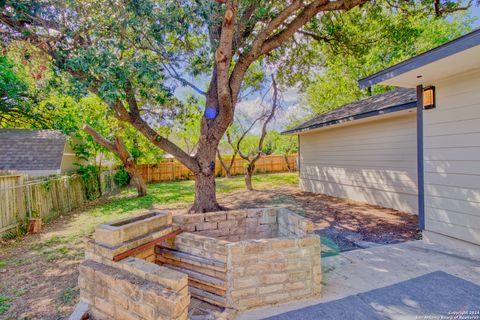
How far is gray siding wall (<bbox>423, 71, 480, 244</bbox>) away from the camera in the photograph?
11.7 feet

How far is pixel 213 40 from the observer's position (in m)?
5.56

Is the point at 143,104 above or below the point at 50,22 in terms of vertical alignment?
below

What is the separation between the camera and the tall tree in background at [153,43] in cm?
418

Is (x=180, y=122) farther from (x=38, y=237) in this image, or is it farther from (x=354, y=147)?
(x=354, y=147)

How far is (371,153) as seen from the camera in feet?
24.7

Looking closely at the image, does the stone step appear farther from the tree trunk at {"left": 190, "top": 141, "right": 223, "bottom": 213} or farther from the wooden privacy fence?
the wooden privacy fence

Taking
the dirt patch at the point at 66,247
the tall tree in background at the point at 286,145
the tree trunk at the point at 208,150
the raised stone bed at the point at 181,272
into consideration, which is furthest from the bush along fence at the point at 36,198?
the tall tree in background at the point at 286,145

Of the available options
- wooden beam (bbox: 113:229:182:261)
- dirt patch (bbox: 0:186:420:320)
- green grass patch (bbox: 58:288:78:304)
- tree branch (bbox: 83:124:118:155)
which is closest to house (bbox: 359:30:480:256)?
dirt patch (bbox: 0:186:420:320)

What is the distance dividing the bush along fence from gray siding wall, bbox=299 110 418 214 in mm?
9100

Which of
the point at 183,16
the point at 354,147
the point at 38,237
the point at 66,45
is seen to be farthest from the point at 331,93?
the point at 38,237

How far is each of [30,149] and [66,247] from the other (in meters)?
7.67

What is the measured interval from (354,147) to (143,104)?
6698 millimetres

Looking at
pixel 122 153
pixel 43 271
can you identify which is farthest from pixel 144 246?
pixel 122 153

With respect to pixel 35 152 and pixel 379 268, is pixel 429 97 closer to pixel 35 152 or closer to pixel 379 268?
pixel 379 268
